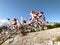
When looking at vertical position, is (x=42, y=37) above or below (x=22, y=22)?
below

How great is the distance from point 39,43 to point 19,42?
151 centimetres

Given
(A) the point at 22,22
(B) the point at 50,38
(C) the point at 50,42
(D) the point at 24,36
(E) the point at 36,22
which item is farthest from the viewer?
(A) the point at 22,22

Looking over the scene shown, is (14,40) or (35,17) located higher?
(35,17)

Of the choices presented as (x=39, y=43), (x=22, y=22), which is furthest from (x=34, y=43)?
(x=22, y=22)

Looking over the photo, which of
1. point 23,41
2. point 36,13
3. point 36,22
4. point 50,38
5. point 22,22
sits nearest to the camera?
point 50,38

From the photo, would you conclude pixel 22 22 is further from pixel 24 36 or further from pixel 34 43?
pixel 34 43

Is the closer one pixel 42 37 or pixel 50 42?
pixel 50 42

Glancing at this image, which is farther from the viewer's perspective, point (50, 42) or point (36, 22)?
point (36, 22)

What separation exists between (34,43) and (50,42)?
1.12 meters

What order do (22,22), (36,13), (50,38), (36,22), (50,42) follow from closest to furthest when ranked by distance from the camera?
(50,42) → (50,38) → (36,13) → (36,22) → (22,22)

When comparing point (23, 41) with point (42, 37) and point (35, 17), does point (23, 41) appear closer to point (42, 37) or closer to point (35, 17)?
point (42, 37)

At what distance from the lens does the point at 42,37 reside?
9.12 meters

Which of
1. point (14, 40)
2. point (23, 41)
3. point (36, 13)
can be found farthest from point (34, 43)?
point (36, 13)

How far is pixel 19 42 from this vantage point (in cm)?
939
